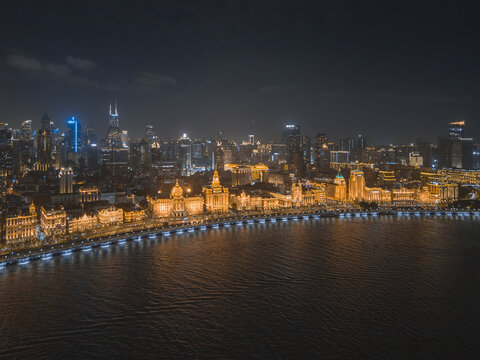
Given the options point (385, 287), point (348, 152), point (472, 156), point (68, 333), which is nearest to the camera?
point (68, 333)

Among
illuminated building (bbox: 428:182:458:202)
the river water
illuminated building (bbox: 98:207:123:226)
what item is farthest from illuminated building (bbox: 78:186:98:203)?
illuminated building (bbox: 428:182:458:202)

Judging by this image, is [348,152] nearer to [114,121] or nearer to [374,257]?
[114,121]

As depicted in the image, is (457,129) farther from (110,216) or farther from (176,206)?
(110,216)

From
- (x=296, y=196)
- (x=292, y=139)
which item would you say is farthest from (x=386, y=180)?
(x=292, y=139)

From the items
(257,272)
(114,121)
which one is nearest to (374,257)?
(257,272)

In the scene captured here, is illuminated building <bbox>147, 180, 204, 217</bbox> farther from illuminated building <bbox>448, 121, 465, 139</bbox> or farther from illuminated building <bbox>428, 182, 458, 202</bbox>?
illuminated building <bbox>448, 121, 465, 139</bbox>

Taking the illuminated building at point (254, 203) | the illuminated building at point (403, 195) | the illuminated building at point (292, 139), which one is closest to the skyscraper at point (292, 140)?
the illuminated building at point (292, 139)
